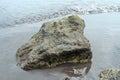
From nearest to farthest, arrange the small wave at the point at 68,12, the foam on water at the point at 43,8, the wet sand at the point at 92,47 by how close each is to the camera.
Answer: the wet sand at the point at 92,47 < the small wave at the point at 68,12 < the foam on water at the point at 43,8

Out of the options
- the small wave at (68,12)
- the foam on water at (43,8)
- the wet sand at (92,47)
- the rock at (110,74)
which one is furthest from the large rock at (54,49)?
the small wave at (68,12)

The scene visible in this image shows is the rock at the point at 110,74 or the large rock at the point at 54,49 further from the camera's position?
the large rock at the point at 54,49

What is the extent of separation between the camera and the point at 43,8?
1386 cm

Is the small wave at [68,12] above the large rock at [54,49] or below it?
below

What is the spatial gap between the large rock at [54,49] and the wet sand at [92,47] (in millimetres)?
199

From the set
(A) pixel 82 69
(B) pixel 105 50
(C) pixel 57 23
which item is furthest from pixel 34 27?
(A) pixel 82 69

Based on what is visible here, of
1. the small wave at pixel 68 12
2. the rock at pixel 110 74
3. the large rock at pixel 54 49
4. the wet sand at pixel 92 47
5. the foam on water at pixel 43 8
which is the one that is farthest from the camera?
the foam on water at pixel 43 8

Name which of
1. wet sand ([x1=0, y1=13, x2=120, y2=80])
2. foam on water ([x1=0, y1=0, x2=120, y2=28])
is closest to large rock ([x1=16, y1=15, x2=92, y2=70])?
wet sand ([x1=0, y1=13, x2=120, y2=80])

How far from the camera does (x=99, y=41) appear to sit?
8.52 m

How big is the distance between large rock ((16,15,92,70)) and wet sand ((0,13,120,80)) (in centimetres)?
20

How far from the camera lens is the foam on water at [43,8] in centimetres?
1201

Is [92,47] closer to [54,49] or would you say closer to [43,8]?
[54,49]

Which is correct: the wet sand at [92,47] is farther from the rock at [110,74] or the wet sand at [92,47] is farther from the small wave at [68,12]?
the small wave at [68,12]

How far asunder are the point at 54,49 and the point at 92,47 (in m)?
1.74
